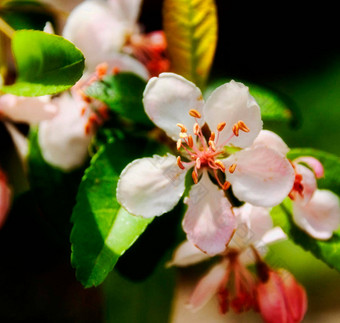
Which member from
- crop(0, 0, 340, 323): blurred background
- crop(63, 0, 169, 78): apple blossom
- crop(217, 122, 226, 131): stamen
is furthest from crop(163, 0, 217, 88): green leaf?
crop(0, 0, 340, 323): blurred background

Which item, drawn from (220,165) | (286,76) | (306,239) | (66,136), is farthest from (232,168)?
(286,76)

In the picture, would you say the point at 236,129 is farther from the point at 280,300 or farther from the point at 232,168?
the point at 280,300

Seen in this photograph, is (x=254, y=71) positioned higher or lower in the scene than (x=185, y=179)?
lower

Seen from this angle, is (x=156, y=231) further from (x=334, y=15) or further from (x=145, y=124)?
(x=334, y=15)

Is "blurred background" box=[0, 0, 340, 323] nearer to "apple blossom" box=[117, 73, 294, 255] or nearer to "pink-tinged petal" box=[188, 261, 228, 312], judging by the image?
"pink-tinged petal" box=[188, 261, 228, 312]

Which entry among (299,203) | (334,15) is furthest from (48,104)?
(334,15)

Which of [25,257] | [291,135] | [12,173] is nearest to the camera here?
[25,257]
